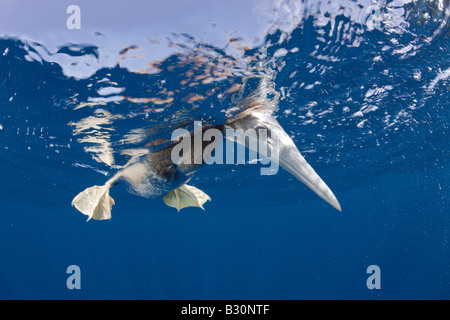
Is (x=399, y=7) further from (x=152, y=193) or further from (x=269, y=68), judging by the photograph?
(x=152, y=193)

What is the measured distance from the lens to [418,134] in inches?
578

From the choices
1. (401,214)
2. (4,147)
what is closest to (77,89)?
(4,147)

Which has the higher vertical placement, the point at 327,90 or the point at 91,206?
the point at 327,90

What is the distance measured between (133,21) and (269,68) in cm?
278

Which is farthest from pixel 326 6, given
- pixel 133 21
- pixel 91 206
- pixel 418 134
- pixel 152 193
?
pixel 418 134

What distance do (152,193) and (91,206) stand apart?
3.87 ft

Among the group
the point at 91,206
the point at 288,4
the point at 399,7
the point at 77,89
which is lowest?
the point at 91,206

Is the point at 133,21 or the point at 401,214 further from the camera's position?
the point at 401,214

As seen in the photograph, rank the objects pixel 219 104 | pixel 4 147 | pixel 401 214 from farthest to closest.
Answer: pixel 401 214 < pixel 4 147 < pixel 219 104

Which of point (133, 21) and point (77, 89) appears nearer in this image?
point (133, 21)

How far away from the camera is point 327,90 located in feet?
25.1

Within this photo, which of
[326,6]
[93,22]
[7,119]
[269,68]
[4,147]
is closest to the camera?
[93,22]

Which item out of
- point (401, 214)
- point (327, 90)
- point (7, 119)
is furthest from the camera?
point (401, 214)

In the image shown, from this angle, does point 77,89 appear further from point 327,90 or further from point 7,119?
point 327,90
